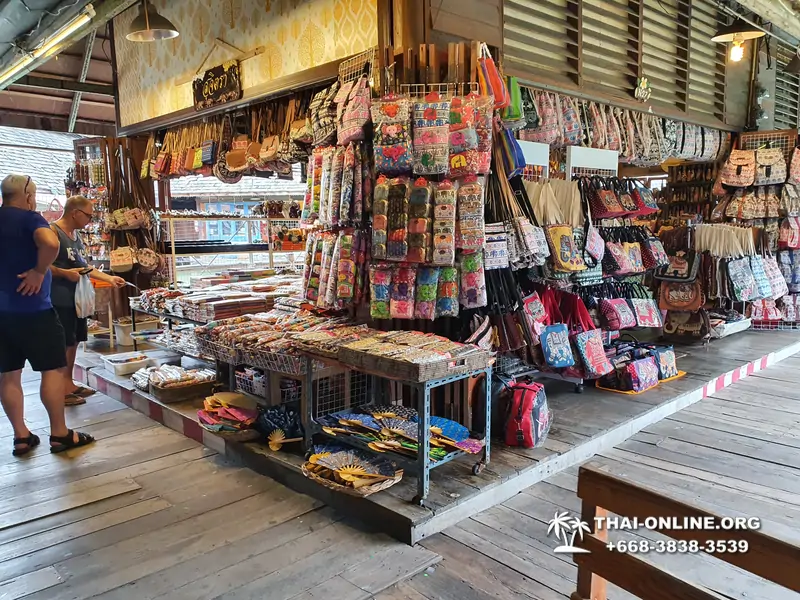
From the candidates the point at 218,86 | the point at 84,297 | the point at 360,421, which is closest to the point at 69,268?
the point at 84,297

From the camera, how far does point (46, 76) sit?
33.4ft

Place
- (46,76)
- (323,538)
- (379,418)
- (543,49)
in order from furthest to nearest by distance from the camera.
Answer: (46,76) → (543,49) → (379,418) → (323,538)

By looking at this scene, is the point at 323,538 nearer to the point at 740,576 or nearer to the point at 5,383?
the point at 740,576

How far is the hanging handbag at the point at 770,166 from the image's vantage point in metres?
6.97

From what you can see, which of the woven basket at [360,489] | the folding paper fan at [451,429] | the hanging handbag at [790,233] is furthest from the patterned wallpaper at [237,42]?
the hanging handbag at [790,233]

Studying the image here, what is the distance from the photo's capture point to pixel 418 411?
2.90 metres

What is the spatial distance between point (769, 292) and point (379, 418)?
207 inches

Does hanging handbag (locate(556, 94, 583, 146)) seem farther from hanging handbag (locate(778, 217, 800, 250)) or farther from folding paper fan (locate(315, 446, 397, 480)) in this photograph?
hanging handbag (locate(778, 217, 800, 250))

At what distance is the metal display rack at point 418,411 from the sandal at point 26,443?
6.44ft

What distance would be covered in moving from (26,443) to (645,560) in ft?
13.1

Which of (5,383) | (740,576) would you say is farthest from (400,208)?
(5,383)

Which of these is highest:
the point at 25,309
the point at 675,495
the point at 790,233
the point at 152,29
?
the point at 152,29

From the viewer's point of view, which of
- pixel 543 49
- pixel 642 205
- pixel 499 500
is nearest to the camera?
pixel 499 500

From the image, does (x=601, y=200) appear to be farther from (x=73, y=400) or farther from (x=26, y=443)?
(x=73, y=400)
